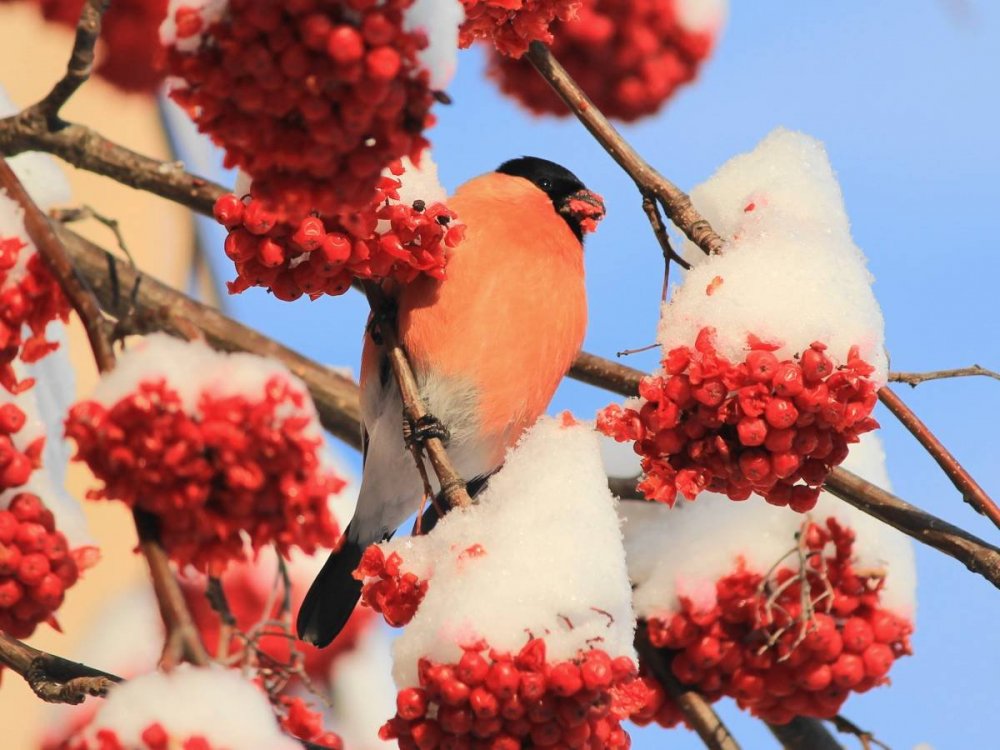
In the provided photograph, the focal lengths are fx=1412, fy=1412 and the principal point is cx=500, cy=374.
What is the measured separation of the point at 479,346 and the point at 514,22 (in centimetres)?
80

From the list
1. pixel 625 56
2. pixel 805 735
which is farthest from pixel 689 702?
pixel 625 56

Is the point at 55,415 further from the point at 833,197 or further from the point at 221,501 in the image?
the point at 833,197

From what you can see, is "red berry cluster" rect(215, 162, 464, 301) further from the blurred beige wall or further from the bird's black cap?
the blurred beige wall

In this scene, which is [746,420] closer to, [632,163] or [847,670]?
[632,163]

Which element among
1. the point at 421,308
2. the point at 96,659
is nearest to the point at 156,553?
the point at 421,308

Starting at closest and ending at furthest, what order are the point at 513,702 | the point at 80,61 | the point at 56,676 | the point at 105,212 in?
the point at 513,702
the point at 56,676
the point at 80,61
the point at 105,212

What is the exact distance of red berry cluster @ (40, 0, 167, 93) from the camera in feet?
10.5

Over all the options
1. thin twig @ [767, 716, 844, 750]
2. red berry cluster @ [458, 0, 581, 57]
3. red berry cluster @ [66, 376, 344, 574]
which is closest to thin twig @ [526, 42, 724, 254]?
red berry cluster @ [458, 0, 581, 57]

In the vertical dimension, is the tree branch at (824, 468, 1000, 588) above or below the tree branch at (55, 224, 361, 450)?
below

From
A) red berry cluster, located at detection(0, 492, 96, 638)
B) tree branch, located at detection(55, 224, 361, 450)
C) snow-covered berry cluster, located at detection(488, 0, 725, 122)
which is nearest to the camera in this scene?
red berry cluster, located at detection(0, 492, 96, 638)

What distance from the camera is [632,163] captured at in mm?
1788

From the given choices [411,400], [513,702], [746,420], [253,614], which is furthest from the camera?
[253,614]

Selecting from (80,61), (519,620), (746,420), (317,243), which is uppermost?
(80,61)

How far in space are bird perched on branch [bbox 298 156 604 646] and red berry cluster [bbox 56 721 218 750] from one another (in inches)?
31.7
